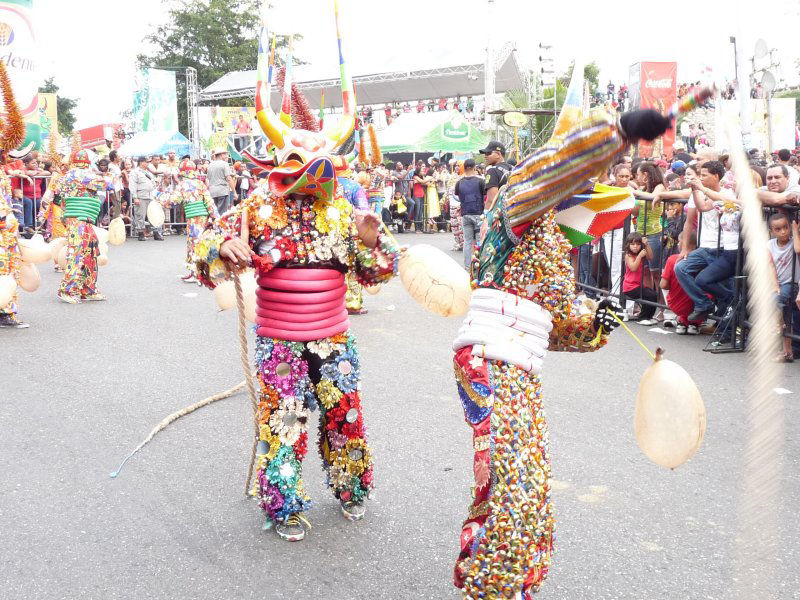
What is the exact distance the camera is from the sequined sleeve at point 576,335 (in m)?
2.92

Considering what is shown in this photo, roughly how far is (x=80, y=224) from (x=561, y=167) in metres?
9.22

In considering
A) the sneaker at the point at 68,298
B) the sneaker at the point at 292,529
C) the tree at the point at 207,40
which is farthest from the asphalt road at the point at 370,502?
the tree at the point at 207,40

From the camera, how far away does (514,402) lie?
2.71m

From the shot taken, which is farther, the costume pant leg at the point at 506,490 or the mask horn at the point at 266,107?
the mask horn at the point at 266,107

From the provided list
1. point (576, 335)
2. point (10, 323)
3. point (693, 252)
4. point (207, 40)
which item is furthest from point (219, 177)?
point (207, 40)

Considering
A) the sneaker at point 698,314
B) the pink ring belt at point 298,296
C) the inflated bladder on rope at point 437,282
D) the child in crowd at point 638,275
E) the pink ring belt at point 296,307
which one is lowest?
the sneaker at point 698,314

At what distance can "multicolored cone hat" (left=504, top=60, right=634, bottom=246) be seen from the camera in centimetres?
251

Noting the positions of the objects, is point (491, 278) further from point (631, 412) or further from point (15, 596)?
point (631, 412)

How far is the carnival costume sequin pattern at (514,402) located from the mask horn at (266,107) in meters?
1.25

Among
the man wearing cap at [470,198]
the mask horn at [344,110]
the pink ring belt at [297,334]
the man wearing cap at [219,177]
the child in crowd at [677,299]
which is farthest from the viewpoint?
the man wearing cap at [219,177]

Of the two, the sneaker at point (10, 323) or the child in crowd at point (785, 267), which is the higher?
the child in crowd at point (785, 267)

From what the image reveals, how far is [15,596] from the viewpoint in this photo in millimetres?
3281

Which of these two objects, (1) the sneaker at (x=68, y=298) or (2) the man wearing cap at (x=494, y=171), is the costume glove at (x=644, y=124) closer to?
(2) the man wearing cap at (x=494, y=171)

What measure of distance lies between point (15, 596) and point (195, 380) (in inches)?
131
